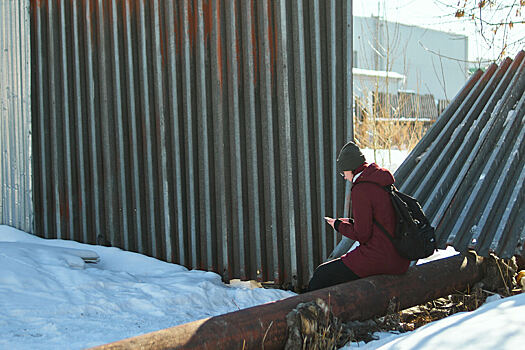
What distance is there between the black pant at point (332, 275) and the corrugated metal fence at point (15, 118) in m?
4.36

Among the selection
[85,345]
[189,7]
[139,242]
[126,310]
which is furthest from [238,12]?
[85,345]

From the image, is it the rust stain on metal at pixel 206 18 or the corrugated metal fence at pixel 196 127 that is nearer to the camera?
the corrugated metal fence at pixel 196 127

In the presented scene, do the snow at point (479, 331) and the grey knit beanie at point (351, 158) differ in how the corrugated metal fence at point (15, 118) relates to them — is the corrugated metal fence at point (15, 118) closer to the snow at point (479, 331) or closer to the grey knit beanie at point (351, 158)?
the grey knit beanie at point (351, 158)

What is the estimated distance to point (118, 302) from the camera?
17.1 feet

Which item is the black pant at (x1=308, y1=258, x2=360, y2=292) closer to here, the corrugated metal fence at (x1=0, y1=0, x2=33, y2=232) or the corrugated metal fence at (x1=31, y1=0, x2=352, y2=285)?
the corrugated metal fence at (x1=31, y1=0, x2=352, y2=285)

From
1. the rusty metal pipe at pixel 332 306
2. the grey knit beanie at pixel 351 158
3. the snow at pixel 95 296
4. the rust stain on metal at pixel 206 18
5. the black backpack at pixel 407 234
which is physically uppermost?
the rust stain on metal at pixel 206 18

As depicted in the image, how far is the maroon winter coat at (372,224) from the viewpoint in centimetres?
420

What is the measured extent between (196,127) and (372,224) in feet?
9.83

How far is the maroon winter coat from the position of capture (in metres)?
4.20

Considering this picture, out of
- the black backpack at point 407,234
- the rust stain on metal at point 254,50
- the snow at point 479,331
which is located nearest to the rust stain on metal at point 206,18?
the rust stain on metal at point 254,50

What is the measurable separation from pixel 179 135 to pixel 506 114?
3.57m

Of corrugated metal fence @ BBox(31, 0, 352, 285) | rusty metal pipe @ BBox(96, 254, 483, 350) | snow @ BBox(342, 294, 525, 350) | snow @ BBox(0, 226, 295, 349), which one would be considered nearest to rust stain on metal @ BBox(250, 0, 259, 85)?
corrugated metal fence @ BBox(31, 0, 352, 285)

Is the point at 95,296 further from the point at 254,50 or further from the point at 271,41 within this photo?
the point at 271,41

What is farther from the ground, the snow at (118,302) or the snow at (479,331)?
the snow at (479,331)
